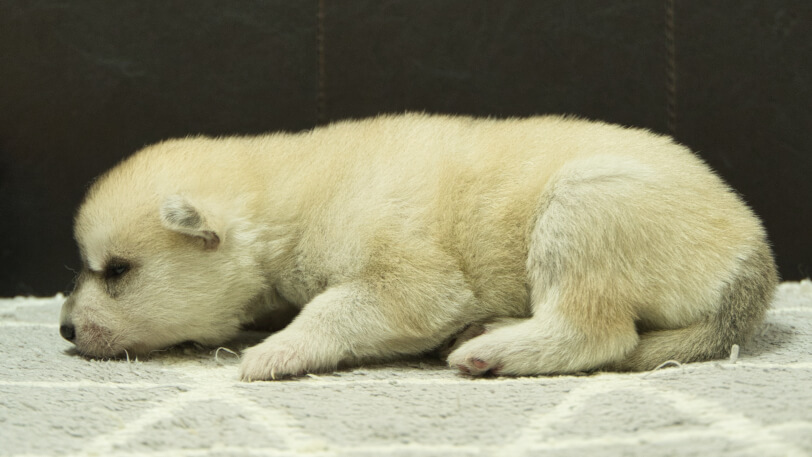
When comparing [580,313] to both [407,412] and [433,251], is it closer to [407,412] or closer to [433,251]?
[433,251]

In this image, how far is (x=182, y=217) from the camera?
2.22m

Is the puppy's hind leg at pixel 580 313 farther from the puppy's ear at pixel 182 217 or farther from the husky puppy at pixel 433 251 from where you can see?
the puppy's ear at pixel 182 217

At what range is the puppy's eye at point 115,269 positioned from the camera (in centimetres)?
234

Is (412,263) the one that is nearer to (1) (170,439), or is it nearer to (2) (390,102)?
(1) (170,439)

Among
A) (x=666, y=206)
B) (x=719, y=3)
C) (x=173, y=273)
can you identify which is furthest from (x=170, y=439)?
(x=719, y=3)

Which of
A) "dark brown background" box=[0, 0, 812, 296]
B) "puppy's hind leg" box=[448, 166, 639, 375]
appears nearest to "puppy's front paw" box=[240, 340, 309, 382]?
"puppy's hind leg" box=[448, 166, 639, 375]

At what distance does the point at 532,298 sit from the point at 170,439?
1110 mm

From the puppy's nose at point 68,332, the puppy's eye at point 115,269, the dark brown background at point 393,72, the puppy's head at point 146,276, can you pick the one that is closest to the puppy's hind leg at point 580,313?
the puppy's head at point 146,276

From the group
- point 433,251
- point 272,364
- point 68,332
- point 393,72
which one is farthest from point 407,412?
point 393,72

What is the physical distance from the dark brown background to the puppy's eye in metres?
1.31

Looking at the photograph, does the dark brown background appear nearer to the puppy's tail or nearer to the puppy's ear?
the puppy's ear

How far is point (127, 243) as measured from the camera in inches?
91.3

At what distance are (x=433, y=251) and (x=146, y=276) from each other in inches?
33.5

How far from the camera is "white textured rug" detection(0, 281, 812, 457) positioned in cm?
144
